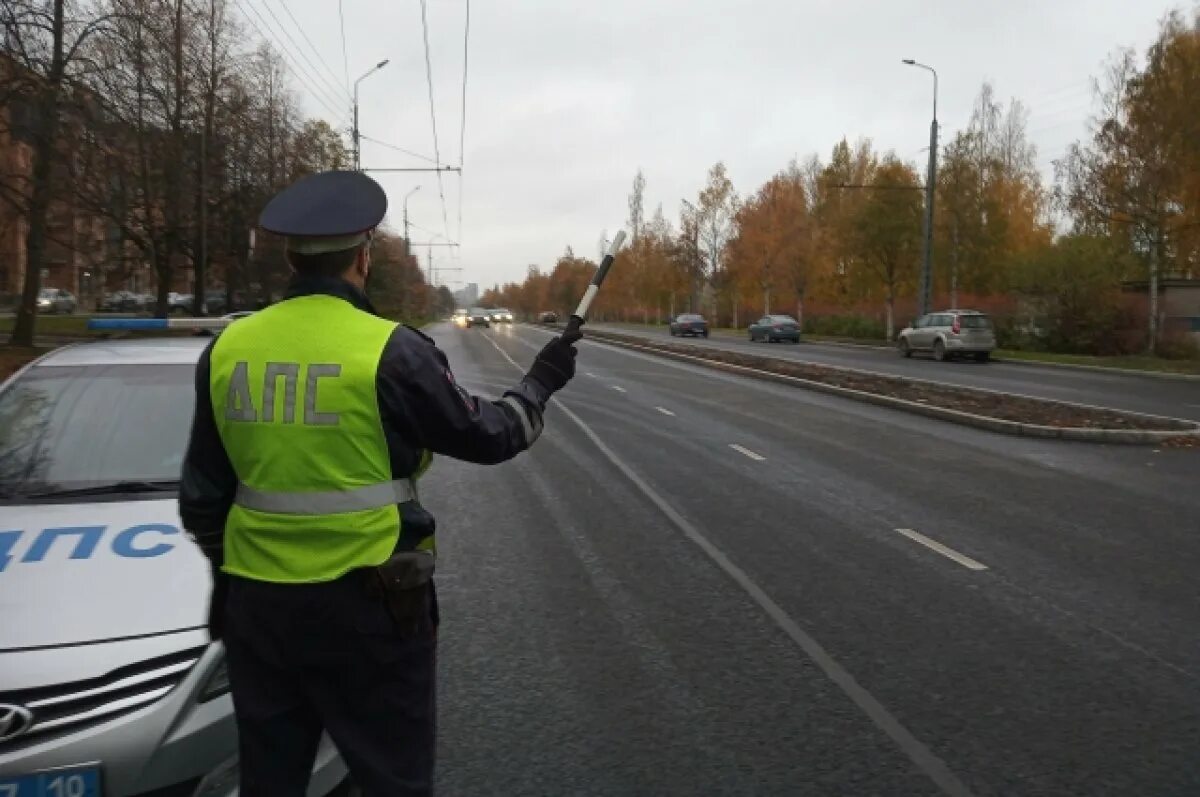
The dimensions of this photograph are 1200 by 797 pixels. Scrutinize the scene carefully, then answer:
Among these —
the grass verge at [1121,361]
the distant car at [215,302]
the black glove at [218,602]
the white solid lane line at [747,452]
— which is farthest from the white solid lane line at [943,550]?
the distant car at [215,302]

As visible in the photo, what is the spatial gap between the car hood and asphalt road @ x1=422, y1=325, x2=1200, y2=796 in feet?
3.85

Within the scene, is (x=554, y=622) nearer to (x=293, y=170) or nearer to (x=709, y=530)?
(x=709, y=530)

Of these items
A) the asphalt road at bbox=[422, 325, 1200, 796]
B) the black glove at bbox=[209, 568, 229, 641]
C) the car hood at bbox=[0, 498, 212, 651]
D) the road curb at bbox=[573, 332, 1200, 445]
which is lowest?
the asphalt road at bbox=[422, 325, 1200, 796]

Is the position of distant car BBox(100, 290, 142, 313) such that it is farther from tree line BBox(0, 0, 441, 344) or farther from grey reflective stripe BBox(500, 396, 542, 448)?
grey reflective stripe BBox(500, 396, 542, 448)

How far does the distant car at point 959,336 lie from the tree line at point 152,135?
21513mm

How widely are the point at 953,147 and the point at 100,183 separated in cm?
3613

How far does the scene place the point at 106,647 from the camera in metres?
2.97

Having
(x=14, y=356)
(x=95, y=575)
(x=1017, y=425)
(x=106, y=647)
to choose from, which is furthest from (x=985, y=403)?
(x=14, y=356)

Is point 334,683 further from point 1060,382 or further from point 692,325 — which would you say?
point 692,325

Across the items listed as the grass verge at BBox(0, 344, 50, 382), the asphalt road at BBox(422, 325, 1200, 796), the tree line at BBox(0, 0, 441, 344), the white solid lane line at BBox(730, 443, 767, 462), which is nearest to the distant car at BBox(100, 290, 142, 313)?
the tree line at BBox(0, 0, 441, 344)

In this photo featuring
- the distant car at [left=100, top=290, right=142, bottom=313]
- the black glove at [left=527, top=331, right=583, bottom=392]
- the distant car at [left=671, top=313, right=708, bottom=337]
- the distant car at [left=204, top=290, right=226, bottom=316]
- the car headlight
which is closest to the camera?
the black glove at [left=527, top=331, right=583, bottom=392]

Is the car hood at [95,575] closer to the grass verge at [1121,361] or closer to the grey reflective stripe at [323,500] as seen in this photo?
the grey reflective stripe at [323,500]

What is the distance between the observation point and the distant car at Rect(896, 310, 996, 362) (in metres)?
35.4

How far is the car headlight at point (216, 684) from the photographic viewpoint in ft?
9.73
